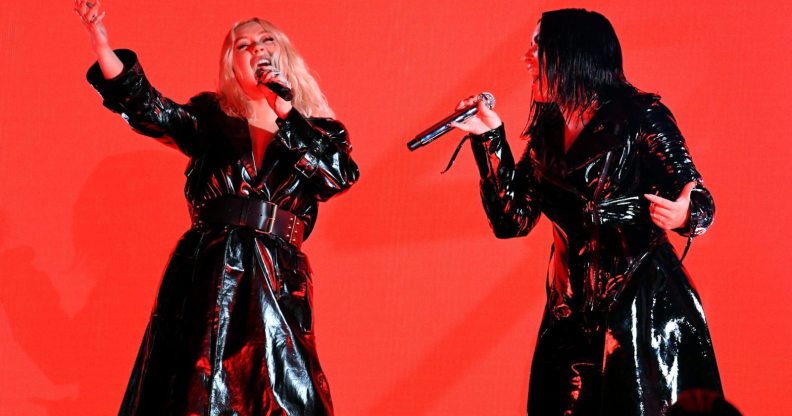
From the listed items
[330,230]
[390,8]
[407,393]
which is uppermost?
[390,8]

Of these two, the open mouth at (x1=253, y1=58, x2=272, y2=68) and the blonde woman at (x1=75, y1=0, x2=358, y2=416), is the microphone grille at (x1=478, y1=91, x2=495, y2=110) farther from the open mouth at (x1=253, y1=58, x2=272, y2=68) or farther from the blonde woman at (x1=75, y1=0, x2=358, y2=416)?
the open mouth at (x1=253, y1=58, x2=272, y2=68)

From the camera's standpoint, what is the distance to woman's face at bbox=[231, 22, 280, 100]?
290 centimetres

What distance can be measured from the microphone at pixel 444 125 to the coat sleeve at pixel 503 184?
77mm

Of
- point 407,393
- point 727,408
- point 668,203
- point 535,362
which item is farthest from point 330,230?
point 727,408

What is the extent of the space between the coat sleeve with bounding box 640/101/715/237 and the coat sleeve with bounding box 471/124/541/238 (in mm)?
326

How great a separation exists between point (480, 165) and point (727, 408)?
4.36 feet

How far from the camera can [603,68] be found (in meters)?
2.52

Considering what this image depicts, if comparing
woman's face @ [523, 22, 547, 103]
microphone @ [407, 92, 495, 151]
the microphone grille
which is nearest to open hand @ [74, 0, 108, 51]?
microphone @ [407, 92, 495, 151]

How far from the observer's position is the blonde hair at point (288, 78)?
2.91 meters

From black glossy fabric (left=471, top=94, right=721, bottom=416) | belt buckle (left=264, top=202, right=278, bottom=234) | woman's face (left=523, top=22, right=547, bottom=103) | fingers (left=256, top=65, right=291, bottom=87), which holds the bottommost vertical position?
black glossy fabric (left=471, top=94, right=721, bottom=416)

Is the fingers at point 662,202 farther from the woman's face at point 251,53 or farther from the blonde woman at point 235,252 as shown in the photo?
the woman's face at point 251,53

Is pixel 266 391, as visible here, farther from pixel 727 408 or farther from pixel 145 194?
pixel 727 408

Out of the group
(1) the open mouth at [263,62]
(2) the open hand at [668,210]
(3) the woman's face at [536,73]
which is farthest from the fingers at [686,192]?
(1) the open mouth at [263,62]

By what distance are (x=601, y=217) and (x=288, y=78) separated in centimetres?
111
